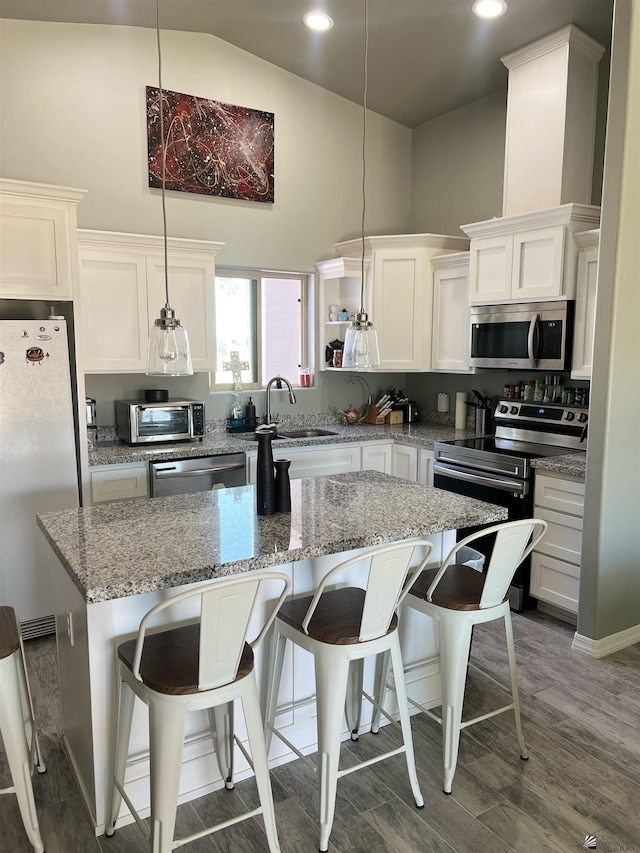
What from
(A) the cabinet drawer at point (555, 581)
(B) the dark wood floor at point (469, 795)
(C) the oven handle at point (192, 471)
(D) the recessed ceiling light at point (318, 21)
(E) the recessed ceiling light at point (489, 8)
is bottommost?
(B) the dark wood floor at point (469, 795)

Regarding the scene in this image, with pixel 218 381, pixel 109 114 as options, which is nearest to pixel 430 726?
pixel 218 381

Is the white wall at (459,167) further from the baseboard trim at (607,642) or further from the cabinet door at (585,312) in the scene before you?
the baseboard trim at (607,642)

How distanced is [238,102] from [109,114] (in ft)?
3.09

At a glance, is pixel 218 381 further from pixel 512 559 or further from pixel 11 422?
pixel 512 559

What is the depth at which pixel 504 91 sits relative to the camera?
4348 millimetres

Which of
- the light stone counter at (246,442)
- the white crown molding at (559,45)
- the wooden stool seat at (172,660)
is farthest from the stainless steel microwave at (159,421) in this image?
the white crown molding at (559,45)

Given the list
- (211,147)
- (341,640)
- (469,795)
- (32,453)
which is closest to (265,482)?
(341,640)

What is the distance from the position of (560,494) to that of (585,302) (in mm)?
1116

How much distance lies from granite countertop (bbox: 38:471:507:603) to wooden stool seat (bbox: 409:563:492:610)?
0.78ft

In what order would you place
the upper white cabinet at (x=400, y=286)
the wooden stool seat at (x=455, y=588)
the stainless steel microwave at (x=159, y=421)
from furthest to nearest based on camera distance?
the upper white cabinet at (x=400, y=286) → the stainless steel microwave at (x=159, y=421) → the wooden stool seat at (x=455, y=588)

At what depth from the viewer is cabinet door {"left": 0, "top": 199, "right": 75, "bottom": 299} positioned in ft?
10.3

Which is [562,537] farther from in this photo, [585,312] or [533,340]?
[585,312]

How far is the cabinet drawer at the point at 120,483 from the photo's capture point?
3506mm

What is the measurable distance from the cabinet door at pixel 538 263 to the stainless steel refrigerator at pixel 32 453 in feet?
8.79
